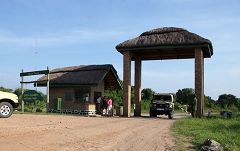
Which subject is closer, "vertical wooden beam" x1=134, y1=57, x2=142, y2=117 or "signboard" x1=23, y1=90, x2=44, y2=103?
"signboard" x1=23, y1=90, x2=44, y2=103

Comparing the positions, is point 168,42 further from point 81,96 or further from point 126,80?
point 81,96

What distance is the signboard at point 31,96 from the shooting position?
109 feet

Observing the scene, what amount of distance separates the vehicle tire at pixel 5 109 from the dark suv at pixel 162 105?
53.5ft

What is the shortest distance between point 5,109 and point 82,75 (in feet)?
52.3

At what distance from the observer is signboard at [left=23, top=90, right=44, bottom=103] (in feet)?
109

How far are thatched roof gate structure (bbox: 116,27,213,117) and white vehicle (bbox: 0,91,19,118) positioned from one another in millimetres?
15293

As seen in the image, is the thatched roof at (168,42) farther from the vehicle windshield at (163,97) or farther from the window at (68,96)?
the window at (68,96)

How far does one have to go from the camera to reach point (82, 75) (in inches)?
1505

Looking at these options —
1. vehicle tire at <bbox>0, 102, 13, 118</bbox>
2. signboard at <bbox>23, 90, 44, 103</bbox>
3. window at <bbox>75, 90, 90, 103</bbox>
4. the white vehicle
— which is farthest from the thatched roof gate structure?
vehicle tire at <bbox>0, 102, 13, 118</bbox>

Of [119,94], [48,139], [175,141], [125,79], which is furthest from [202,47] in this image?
[119,94]

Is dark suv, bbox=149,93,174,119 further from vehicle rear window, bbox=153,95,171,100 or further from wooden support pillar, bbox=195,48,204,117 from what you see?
wooden support pillar, bbox=195,48,204,117

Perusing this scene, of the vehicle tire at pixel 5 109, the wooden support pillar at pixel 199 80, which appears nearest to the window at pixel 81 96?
the wooden support pillar at pixel 199 80

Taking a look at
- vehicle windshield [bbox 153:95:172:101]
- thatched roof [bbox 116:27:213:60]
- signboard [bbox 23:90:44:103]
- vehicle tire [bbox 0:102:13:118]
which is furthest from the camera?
vehicle windshield [bbox 153:95:172:101]

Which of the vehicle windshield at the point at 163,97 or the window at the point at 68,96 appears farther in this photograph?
the window at the point at 68,96
